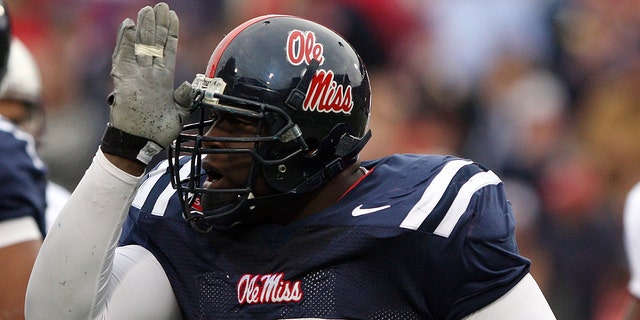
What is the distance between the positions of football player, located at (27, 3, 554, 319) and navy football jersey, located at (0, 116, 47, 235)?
40 cm

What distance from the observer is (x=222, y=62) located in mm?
2080

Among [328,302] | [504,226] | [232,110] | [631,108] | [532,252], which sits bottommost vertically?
[532,252]

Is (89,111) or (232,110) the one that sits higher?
(232,110)

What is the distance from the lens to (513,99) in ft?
17.0

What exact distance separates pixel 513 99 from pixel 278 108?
3.32 metres

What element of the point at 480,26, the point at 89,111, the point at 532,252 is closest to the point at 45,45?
the point at 89,111

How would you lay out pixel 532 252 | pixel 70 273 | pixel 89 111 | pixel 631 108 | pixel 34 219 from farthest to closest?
pixel 89 111 < pixel 631 108 < pixel 532 252 < pixel 34 219 < pixel 70 273

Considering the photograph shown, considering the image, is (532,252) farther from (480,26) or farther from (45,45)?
(45,45)

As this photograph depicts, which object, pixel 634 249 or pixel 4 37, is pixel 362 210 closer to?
pixel 4 37

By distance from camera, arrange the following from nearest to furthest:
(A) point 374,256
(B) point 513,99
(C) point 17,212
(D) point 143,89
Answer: (D) point 143,89, (A) point 374,256, (C) point 17,212, (B) point 513,99

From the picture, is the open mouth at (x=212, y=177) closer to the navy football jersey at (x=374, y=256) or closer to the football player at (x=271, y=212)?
the football player at (x=271, y=212)

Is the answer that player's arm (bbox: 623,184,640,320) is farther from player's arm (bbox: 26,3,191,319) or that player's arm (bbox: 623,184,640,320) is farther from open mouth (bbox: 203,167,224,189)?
player's arm (bbox: 26,3,191,319)

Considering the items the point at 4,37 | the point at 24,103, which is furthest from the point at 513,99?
the point at 4,37

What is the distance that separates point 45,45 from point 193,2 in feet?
2.88
